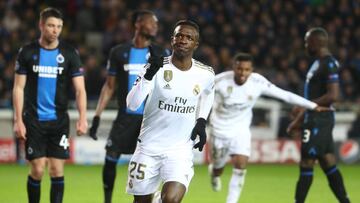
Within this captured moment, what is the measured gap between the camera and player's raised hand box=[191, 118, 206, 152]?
7.20m

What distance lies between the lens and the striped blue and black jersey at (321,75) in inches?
373

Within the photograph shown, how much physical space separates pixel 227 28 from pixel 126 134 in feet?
34.3

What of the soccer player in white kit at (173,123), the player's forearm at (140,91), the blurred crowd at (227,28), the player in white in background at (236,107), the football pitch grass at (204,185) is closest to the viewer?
the player's forearm at (140,91)

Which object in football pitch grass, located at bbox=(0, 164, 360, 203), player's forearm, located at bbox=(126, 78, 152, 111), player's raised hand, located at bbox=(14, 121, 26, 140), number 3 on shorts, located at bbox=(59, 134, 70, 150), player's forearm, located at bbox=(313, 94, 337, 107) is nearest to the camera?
player's forearm, located at bbox=(126, 78, 152, 111)

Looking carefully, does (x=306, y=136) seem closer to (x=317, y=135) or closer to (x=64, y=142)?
(x=317, y=135)

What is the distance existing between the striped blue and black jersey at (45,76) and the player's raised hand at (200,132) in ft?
6.47

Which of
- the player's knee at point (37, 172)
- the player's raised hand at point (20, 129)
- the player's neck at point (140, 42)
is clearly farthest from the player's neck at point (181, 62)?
the player's neck at point (140, 42)

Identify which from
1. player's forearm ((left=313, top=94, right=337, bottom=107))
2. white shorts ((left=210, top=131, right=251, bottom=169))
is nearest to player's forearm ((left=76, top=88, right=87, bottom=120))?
white shorts ((left=210, top=131, right=251, bottom=169))

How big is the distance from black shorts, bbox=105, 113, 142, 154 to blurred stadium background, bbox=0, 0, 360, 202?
202 inches

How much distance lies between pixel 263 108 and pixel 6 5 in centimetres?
667

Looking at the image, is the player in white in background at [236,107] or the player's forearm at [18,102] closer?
the player's forearm at [18,102]

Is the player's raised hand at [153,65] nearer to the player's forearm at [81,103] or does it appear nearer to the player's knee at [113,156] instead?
the player's forearm at [81,103]

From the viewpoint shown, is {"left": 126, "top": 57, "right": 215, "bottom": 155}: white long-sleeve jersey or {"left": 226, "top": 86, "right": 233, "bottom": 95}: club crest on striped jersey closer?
{"left": 126, "top": 57, "right": 215, "bottom": 155}: white long-sleeve jersey

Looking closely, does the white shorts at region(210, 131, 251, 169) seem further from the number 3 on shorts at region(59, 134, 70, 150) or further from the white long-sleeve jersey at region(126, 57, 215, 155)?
the white long-sleeve jersey at region(126, 57, 215, 155)
